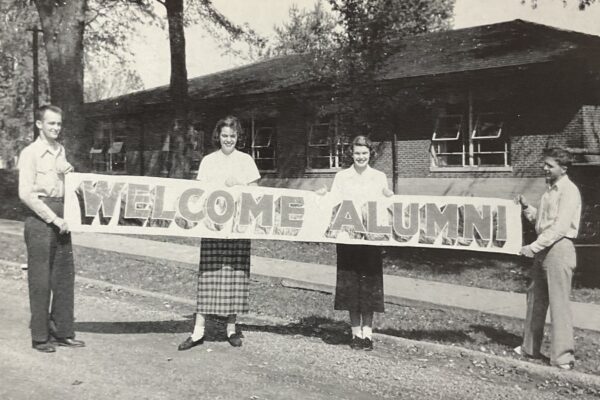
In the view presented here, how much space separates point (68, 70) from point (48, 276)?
45.7 feet

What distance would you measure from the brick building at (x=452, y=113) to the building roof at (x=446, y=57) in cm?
6

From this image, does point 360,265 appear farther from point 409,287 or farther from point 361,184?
point 409,287

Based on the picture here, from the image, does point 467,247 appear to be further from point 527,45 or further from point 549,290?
point 527,45

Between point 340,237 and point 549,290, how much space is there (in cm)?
197

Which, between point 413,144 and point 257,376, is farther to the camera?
point 413,144

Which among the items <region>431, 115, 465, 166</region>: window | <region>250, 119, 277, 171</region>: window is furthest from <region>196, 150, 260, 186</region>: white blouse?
<region>250, 119, 277, 171</region>: window

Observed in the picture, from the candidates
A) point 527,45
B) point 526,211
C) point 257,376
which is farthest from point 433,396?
point 527,45

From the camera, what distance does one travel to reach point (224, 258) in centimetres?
596

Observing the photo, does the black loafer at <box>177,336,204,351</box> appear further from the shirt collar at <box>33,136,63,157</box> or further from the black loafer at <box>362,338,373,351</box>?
the shirt collar at <box>33,136,63,157</box>

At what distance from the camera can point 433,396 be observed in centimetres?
478

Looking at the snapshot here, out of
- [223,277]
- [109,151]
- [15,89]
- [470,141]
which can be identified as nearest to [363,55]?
[470,141]

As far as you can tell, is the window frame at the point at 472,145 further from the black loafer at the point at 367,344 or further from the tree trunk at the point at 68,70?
the black loafer at the point at 367,344

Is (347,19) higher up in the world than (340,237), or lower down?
higher up

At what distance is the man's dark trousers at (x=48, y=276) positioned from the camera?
5.62 m
